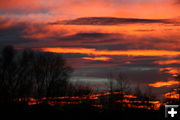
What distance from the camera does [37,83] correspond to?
204 feet

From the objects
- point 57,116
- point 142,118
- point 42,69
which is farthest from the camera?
point 42,69

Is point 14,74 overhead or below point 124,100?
overhead

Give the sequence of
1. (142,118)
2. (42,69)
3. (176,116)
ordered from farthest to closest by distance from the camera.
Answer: (42,69) < (142,118) < (176,116)

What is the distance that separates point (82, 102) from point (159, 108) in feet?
49.3

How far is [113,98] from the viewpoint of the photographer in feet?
231

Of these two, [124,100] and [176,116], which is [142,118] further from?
[124,100]

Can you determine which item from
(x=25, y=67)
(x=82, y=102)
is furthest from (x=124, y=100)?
(x=25, y=67)

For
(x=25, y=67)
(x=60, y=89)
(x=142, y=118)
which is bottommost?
(x=142, y=118)

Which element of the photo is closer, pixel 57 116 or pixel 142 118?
pixel 57 116

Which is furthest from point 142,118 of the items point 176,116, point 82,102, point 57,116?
point 82,102

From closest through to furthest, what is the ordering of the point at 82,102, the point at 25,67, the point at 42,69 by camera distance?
1. the point at 25,67
2. the point at 42,69
3. the point at 82,102

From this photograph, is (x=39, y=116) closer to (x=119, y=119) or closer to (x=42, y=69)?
(x=119, y=119)

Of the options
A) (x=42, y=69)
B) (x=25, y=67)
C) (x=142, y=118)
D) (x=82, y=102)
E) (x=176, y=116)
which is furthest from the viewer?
(x=82, y=102)

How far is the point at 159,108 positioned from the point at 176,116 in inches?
663
